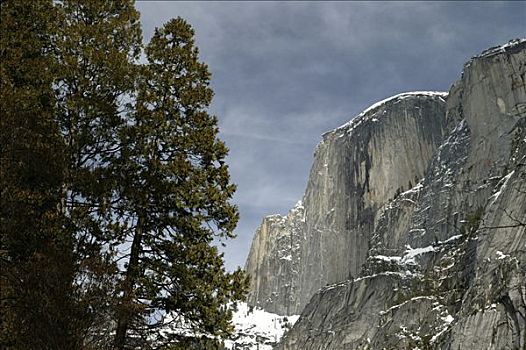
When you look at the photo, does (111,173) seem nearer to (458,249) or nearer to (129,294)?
(129,294)

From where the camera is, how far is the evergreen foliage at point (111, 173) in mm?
14094

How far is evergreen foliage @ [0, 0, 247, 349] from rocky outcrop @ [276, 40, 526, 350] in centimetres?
8476

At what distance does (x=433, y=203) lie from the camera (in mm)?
177250

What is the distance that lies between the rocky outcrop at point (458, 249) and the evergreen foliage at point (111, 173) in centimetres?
8476

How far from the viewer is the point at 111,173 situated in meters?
16.5

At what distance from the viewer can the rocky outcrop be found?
339ft

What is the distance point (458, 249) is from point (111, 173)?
474 feet

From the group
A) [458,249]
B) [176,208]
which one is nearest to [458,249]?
[458,249]

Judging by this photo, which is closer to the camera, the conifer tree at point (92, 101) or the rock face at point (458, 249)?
the conifer tree at point (92, 101)

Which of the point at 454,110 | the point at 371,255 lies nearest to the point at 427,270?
the point at 371,255

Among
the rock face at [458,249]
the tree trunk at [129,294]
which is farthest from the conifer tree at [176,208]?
the rock face at [458,249]

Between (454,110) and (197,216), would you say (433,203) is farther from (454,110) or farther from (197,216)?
(197,216)

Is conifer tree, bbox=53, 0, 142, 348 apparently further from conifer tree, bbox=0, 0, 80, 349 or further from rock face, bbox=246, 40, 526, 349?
rock face, bbox=246, 40, 526, 349

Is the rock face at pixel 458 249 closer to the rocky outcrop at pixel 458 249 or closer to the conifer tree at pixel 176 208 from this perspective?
the rocky outcrop at pixel 458 249
